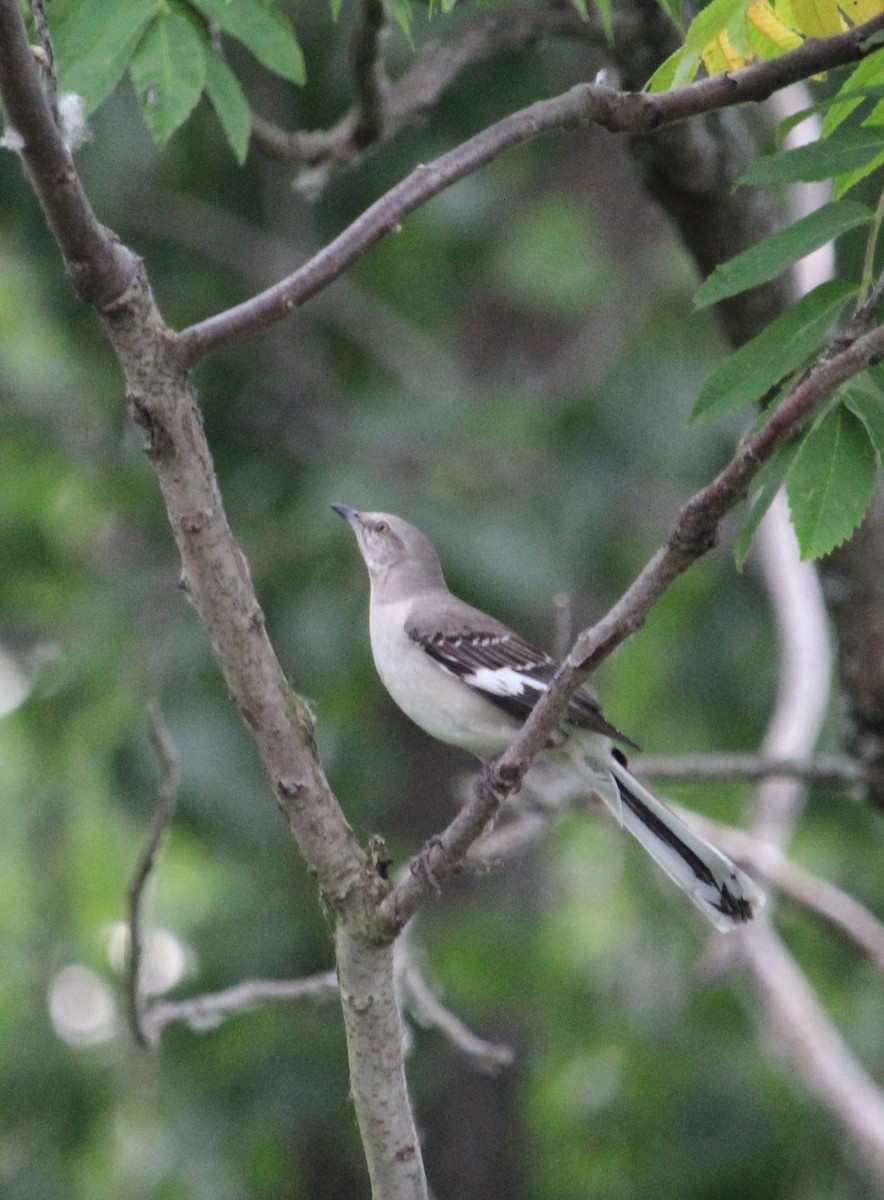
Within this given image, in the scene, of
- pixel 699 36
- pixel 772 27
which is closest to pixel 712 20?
pixel 699 36

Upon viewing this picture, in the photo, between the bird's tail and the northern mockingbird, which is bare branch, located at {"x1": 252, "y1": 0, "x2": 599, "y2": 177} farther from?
the bird's tail

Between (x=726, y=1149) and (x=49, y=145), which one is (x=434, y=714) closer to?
(x=49, y=145)

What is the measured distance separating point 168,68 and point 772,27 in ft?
3.52

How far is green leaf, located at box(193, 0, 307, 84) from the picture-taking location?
9.36 feet

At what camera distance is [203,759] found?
6047mm

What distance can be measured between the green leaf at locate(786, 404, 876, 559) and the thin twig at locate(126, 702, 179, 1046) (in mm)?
1505

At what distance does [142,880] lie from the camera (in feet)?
10.7

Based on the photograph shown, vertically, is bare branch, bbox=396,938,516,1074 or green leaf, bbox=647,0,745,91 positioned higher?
green leaf, bbox=647,0,745,91

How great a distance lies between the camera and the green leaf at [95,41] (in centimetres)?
273

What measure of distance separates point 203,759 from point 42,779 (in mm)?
2198

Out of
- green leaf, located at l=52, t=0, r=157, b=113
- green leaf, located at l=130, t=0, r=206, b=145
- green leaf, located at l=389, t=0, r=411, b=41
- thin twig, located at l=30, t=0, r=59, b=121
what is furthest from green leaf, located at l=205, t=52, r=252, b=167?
thin twig, located at l=30, t=0, r=59, b=121

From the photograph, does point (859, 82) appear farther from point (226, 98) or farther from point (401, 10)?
point (226, 98)

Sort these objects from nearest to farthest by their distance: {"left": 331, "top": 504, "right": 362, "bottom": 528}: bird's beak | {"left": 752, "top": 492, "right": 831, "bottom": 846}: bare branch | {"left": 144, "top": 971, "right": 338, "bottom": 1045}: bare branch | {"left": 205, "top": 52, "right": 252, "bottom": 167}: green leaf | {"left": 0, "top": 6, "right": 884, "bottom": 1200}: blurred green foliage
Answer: {"left": 205, "top": 52, "right": 252, "bottom": 167}: green leaf, {"left": 144, "top": 971, "right": 338, "bottom": 1045}: bare branch, {"left": 752, "top": 492, "right": 831, "bottom": 846}: bare branch, {"left": 331, "top": 504, "right": 362, "bottom": 528}: bird's beak, {"left": 0, "top": 6, "right": 884, "bottom": 1200}: blurred green foliage

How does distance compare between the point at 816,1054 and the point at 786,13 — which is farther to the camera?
the point at 816,1054
